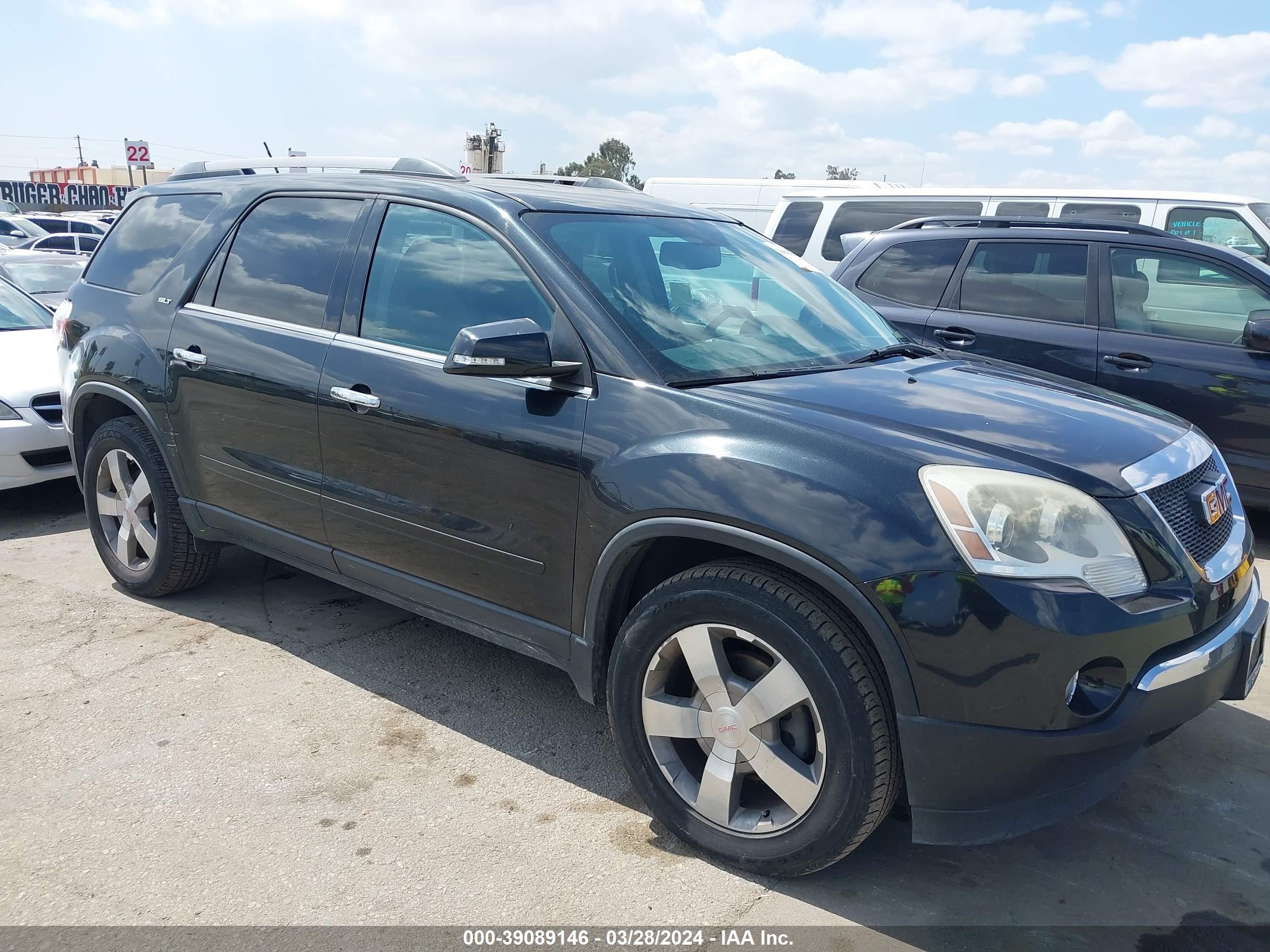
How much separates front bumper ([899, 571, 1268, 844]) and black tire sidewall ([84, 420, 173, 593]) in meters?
3.36

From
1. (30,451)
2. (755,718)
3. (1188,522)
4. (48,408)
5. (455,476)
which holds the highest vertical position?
(1188,522)

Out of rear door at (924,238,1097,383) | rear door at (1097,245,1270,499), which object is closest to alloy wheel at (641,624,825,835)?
rear door at (924,238,1097,383)

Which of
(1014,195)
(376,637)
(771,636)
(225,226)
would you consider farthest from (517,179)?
(1014,195)

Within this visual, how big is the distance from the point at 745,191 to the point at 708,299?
1028 cm

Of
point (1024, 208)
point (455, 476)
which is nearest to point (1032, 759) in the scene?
point (455, 476)

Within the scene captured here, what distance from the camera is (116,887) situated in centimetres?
264

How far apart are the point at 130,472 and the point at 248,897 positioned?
2.57m

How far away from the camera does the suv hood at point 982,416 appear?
2.50 metres

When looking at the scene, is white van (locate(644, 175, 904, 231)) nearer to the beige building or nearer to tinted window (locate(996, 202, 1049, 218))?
tinted window (locate(996, 202, 1049, 218))

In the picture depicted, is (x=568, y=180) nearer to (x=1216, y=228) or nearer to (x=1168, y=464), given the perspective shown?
(x=1168, y=464)

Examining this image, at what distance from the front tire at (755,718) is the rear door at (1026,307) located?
13.0 feet

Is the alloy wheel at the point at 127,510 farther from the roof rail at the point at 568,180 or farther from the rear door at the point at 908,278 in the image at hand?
the rear door at the point at 908,278

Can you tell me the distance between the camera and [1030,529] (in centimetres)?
235

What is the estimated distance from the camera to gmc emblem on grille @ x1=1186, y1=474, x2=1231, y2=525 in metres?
2.72
